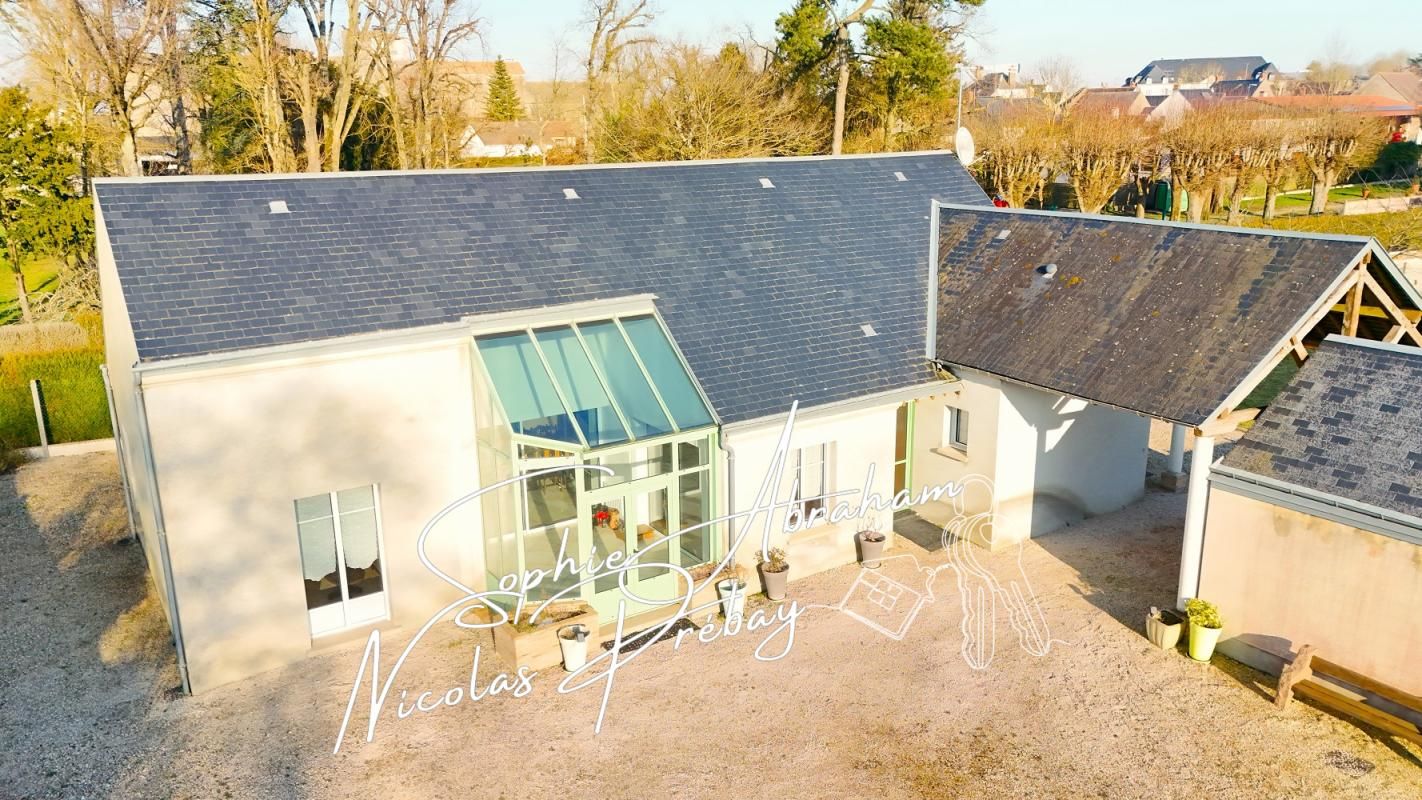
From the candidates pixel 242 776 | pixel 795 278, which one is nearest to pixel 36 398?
pixel 242 776

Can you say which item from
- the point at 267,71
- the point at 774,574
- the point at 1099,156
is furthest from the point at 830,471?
the point at 1099,156

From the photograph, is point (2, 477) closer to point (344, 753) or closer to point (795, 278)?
point (344, 753)

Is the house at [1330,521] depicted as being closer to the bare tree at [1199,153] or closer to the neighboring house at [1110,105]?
the bare tree at [1199,153]

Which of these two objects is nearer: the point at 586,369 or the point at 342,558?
the point at 342,558

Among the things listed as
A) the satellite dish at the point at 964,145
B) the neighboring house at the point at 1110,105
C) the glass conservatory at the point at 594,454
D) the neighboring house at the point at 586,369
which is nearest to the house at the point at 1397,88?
the neighboring house at the point at 1110,105

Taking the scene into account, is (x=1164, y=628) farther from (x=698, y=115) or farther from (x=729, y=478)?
(x=698, y=115)

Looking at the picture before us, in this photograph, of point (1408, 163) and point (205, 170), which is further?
point (1408, 163)
